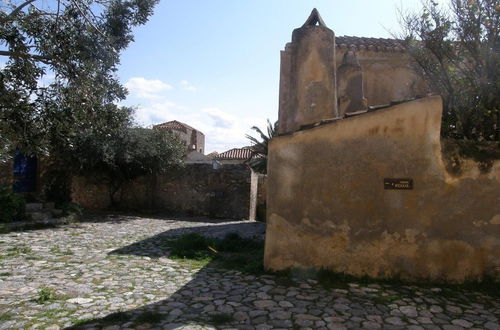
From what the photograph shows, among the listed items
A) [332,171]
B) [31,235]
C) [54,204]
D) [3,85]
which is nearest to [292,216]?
[332,171]

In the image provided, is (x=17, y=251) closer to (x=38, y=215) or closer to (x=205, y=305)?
(x=38, y=215)

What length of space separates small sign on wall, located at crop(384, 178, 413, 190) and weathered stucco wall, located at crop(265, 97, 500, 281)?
0.25 feet

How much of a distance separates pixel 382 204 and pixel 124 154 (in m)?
12.3

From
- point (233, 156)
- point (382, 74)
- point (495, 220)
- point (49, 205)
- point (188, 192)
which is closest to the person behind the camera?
point (495, 220)

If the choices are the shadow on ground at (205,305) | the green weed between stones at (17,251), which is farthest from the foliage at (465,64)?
the green weed between stones at (17,251)

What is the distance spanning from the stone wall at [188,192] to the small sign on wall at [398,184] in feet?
38.2

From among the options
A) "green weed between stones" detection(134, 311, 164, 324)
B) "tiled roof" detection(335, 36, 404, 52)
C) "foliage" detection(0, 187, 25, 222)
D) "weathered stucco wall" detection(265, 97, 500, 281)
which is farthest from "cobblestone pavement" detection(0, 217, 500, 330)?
"tiled roof" detection(335, 36, 404, 52)

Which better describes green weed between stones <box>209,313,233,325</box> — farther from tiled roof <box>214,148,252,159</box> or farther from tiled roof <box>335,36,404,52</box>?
tiled roof <box>214,148,252,159</box>

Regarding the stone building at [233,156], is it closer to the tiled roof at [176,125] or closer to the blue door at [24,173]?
the tiled roof at [176,125]

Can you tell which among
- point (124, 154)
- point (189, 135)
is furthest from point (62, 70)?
Result: point (189, 135)

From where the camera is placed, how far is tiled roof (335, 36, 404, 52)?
12328 mm

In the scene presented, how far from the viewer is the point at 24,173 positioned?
15.5m

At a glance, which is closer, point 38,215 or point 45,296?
point 45,296

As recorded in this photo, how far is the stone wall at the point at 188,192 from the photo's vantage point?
17.5 m
